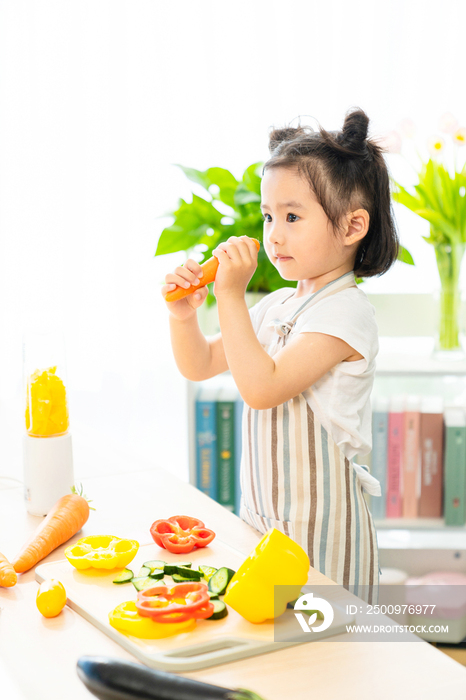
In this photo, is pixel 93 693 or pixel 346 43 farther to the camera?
pixel 346 43

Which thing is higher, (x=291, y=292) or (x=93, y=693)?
(x=291, y=292)

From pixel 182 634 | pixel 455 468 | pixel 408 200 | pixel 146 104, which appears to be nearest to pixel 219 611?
pixel 182 634

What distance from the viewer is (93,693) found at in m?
0.59

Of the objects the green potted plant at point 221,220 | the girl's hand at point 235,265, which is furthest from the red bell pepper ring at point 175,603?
the green potted plant at point 221,220

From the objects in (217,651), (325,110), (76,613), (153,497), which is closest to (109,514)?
(153,497)

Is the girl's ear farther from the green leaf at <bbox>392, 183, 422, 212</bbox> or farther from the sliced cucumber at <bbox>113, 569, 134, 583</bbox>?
the green leaf at <bbox>392, 183, 422, 212</bbox>

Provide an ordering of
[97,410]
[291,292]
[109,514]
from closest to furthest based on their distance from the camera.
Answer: [109,514]
[291,292]
[97,410]

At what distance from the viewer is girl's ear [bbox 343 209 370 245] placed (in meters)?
1.04

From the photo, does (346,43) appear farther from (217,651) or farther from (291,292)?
(217,651)

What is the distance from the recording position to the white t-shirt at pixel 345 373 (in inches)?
40.7

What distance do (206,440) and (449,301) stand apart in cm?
77

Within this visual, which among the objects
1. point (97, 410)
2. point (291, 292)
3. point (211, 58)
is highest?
point (211, 58)

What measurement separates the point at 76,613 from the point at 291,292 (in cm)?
68

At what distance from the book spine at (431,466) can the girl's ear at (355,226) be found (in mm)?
939
